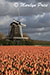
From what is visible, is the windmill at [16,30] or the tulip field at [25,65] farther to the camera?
the windmill at [16,30]

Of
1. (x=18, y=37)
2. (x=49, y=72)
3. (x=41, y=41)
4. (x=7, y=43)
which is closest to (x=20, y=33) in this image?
(x=18, y=37)

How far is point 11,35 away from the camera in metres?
44.1

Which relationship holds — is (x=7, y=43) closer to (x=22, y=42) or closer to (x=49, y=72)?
(x=22, y=42)

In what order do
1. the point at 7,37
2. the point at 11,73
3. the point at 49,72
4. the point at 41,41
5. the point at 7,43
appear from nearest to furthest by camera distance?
the point at 11,73
the point at 49,72
the point at 7,43
the point at 41,41
the point at 7,37

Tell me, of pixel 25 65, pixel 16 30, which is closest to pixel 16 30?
pixel 16 30

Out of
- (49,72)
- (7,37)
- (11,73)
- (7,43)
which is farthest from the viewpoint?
(7,37)

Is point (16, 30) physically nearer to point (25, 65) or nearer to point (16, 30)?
point (16, 30)

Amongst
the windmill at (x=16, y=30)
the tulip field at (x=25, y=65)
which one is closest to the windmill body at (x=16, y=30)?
the windmill at (x=16, y=30)

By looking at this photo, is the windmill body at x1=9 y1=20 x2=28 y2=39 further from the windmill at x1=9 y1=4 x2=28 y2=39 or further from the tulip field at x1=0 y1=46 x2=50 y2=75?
the tulip field at x1=0 y1=46 x2=50 y2=75

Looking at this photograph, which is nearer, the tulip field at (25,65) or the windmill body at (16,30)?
the tulip field at (25,65)

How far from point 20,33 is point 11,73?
3816 centimetres

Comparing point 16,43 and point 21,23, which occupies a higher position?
point 21,23

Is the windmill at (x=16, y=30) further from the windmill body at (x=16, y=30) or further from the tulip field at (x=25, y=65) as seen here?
the tulip field at (x=25, y=65)

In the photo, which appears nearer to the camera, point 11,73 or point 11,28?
point 11,73
